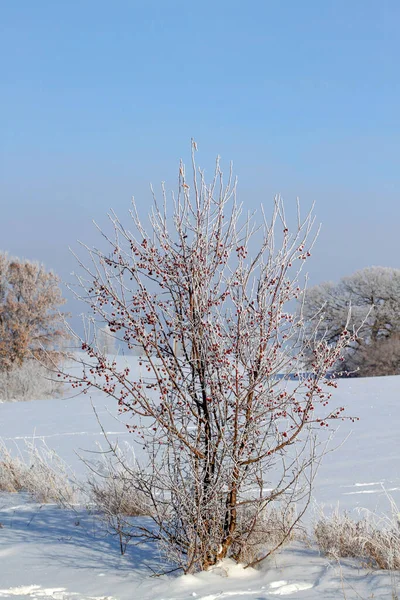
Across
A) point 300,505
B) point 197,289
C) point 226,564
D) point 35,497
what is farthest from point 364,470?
point 197,289

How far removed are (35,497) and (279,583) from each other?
3.30 metres

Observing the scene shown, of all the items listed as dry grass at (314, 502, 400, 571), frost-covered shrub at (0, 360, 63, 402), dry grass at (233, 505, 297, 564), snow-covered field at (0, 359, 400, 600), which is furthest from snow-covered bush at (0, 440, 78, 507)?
frost-covered shrub at (0, 360, 63, 402)

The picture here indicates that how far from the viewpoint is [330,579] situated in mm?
4488

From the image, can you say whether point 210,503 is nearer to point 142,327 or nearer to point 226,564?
point 226,564

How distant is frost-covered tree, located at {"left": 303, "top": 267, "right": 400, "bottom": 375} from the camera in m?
31.4

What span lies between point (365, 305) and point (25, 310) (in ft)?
53.2

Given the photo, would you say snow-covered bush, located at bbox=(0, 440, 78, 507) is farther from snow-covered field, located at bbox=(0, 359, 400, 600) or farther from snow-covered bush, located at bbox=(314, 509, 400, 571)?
snow-covered bush, located at bbox=(314, 509, 400, 571)

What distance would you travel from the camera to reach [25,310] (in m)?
26.6

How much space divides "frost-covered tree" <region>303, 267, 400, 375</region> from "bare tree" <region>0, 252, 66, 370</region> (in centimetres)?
1130

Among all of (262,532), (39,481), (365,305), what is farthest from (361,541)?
(365,305)

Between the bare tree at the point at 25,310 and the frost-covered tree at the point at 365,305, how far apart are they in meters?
11.3

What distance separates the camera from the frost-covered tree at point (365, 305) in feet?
103

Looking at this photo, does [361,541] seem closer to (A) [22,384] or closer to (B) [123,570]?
(B) [123,570]

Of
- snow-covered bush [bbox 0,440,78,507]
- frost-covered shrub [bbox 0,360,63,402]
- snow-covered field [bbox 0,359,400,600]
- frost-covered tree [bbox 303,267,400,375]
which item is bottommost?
snow-covered field [bbox 0,359,400,600]
